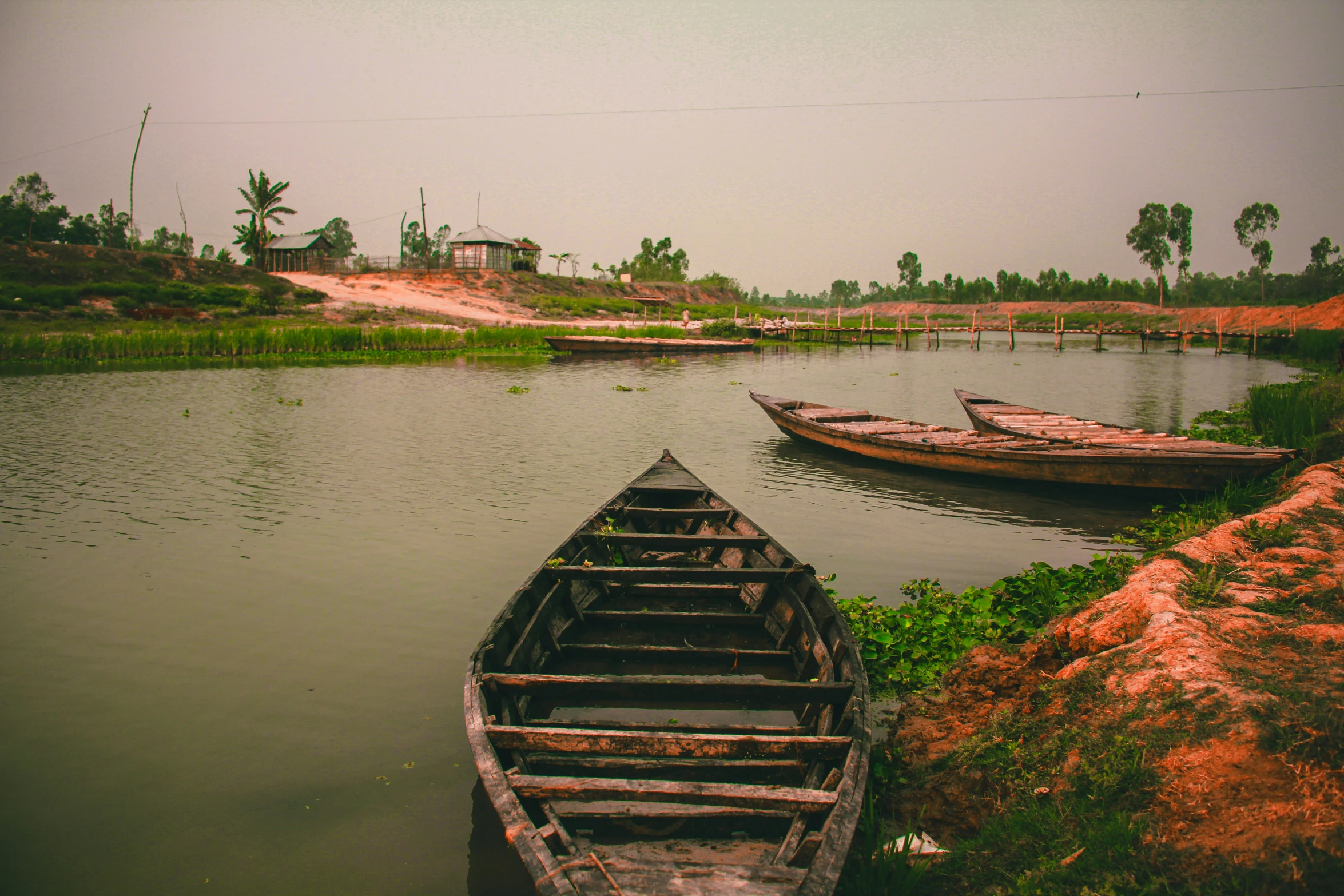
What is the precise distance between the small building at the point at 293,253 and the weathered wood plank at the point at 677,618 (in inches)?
2501

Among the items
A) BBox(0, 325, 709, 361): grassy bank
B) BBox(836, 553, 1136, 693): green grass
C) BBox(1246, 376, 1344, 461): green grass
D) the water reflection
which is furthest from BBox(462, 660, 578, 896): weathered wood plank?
BBox(0, 325, 709, 361): grassy bank

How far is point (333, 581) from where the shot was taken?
6953 millimetres

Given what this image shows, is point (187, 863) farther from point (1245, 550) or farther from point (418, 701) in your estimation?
point (1245, 550)

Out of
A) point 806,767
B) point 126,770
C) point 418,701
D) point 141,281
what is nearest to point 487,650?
point 418,701

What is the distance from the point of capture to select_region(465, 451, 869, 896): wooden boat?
2.59 meters

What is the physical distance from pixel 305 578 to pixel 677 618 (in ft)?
13.0

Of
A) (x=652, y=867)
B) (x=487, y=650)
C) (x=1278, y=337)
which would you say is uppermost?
(x=1278, y=337)

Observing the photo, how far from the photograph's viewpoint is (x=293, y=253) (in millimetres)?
60312

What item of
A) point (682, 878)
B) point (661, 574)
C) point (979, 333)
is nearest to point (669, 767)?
point (682, 878)

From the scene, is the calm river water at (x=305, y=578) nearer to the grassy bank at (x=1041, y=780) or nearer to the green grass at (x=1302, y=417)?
the grassy bank at (x=1041, y=780)

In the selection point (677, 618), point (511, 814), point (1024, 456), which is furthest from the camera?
point (1024, 456)

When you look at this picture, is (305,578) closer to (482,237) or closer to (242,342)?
(242,342)

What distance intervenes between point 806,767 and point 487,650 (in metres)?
1.66

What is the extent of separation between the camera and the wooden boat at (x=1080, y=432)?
8457mm
